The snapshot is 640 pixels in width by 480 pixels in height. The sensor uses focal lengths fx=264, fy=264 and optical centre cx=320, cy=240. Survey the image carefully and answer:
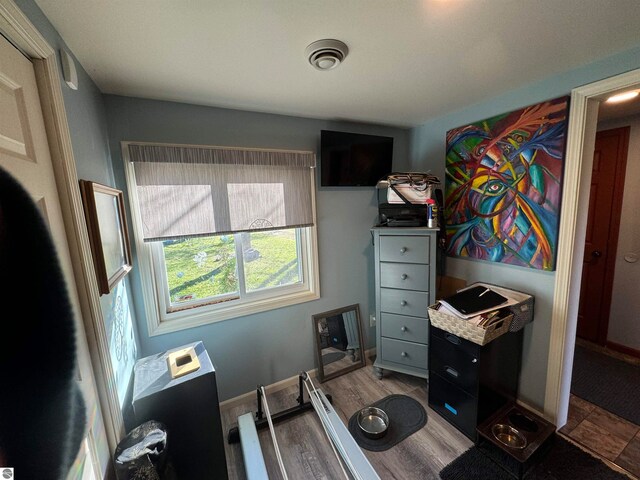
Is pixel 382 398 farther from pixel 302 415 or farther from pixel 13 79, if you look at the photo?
pixel 13 79

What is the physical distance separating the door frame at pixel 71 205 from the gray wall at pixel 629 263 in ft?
12.3

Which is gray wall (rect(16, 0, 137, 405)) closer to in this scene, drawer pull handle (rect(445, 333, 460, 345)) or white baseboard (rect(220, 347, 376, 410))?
white baseboard (rect(220, 347, 376, 410))

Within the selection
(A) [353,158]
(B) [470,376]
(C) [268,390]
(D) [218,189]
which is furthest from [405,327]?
(D) [218,189]

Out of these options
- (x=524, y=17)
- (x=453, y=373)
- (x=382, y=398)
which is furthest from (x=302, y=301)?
(x=524, y=17)

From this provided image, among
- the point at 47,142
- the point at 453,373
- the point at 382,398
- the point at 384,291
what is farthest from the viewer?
the point at 384,291

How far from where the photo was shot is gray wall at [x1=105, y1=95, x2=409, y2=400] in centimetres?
165

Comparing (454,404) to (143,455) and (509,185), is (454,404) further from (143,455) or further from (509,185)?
(143,455)

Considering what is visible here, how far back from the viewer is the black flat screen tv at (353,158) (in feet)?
6.77

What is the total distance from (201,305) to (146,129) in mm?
1210

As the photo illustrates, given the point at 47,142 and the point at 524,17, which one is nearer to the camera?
the point at 47,142

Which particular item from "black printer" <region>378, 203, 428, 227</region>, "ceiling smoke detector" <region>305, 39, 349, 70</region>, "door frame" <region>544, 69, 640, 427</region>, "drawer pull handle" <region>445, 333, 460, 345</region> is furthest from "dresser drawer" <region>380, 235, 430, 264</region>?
"ceiling smoke detector" <region>305, 39, 349, 70</region>

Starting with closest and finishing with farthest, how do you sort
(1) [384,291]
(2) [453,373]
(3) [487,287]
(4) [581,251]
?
(4) [581,251]
(2) [453,373]
(3) [487,287]
(1) [384,291]

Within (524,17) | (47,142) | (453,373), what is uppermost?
(524,17)

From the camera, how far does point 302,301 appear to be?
221cm
